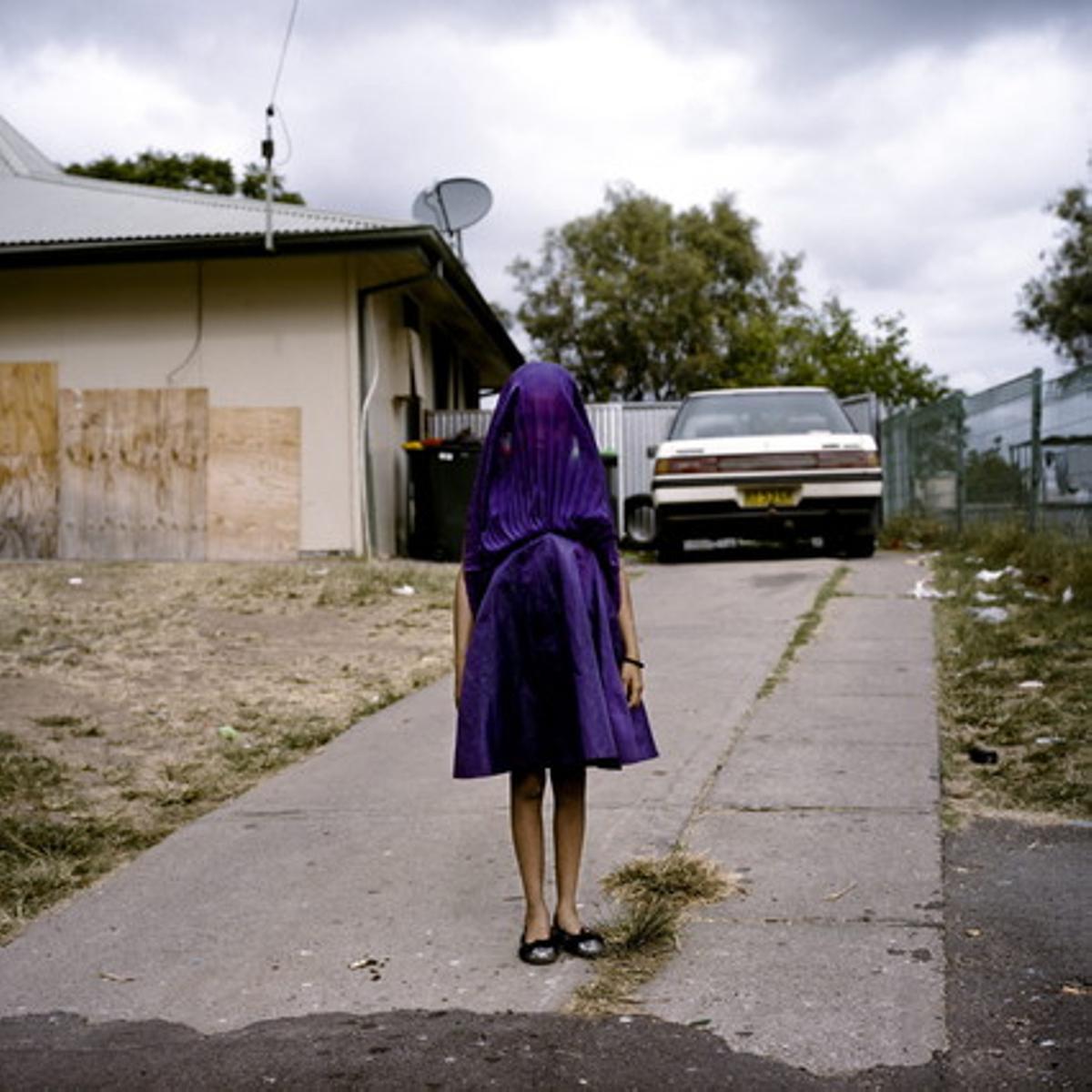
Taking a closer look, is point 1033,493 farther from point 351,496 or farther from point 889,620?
point 351,496

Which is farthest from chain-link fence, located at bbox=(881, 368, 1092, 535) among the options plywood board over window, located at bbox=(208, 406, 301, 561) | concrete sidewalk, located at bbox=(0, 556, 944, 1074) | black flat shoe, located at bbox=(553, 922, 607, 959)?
black flat shoe, located at bbox=(553, 922, 607, 959)

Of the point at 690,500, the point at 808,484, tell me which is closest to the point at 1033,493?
the point at 808,484

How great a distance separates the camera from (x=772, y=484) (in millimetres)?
12758

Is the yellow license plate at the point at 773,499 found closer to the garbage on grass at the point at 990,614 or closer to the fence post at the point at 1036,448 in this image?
the fence post at the point at 1036,448

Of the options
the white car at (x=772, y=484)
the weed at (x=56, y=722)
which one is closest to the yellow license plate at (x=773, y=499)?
the white car at (x=772, y=484)

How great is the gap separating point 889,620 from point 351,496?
6.67 meters

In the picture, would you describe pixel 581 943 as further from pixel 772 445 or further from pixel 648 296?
pixel 648 296

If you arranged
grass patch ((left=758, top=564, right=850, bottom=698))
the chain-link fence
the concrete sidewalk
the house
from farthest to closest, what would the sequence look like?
the house
the chain-link fence
grass patch ((left=758, top=564, right=850, bottom=698))
the concrete sidewalk

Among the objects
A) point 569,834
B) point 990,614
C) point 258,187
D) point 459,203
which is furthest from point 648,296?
point 569,834

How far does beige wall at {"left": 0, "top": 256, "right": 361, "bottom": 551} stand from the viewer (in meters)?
14.0

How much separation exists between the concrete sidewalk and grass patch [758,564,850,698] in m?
0.38

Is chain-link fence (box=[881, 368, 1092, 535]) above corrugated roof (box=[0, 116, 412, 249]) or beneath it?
beneath

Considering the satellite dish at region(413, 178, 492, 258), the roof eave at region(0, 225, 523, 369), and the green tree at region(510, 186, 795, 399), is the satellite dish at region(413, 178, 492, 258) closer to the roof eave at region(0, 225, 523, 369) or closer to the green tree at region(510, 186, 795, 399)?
the roof eave at region(0, 225, 523, 369)

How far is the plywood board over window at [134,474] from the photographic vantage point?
13914mm
